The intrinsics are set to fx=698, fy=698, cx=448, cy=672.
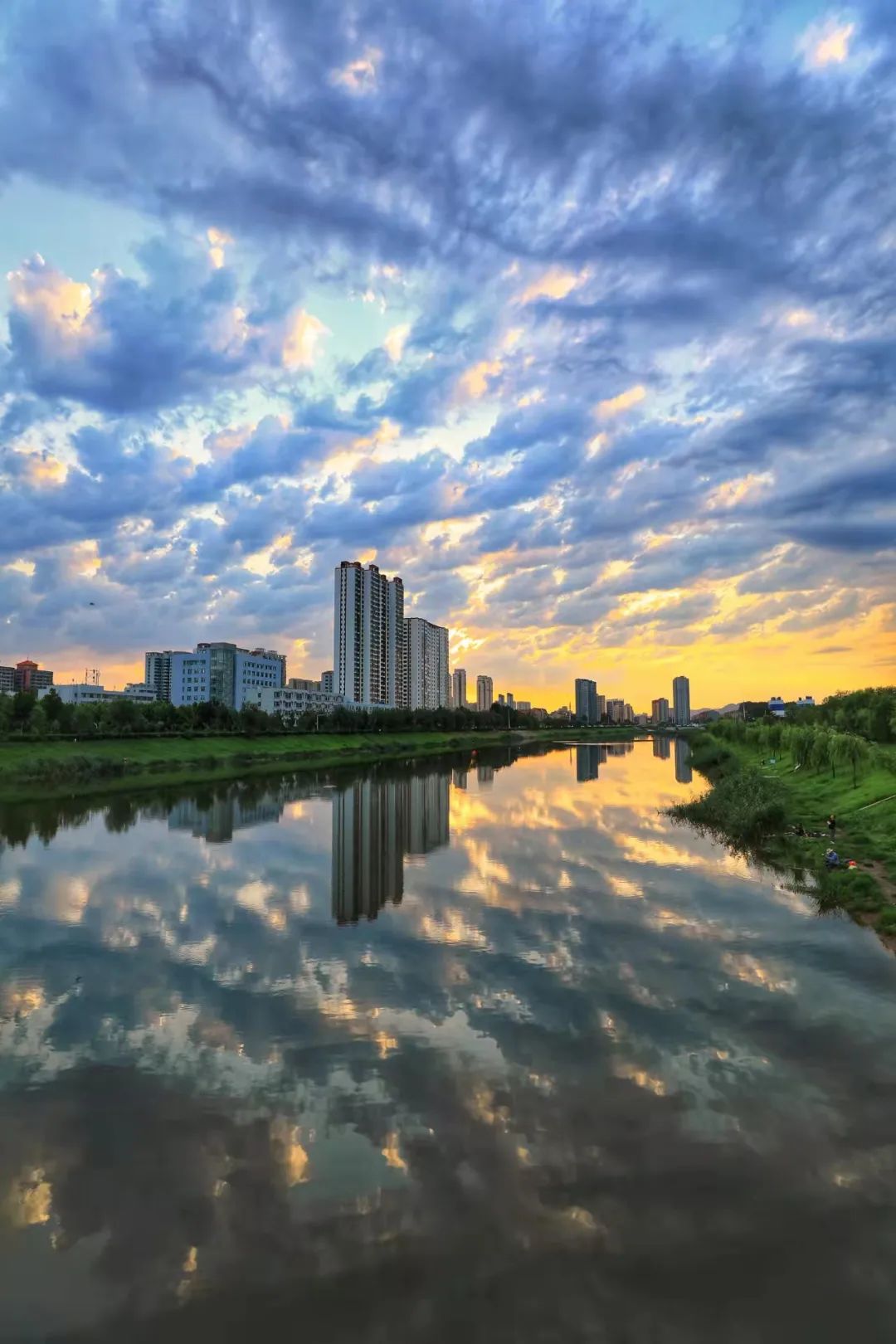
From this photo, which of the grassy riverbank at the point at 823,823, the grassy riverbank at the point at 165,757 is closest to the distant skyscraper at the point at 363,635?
the grassy riverbank at the point at 165,757

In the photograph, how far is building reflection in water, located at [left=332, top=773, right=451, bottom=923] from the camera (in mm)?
21891

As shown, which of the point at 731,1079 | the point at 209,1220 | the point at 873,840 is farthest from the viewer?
the point at 873,840

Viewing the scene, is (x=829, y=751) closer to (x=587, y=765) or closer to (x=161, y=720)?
(x=587, y=765)

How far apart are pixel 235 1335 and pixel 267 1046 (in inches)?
217

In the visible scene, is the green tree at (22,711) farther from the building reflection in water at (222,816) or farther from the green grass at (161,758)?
the building reflection in water at (222,816)

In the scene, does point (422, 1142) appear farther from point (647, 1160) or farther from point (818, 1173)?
point (818, 1173)

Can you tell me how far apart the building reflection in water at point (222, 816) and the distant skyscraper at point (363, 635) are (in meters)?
121

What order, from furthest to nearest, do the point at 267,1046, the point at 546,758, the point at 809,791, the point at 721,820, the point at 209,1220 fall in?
the point at 546,758, the point at 809,791, the point at 721,820, the point at 267,1046, the point at 209,1220

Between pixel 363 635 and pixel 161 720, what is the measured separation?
9060 cm

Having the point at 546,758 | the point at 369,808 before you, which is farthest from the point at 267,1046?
the point at 546,758

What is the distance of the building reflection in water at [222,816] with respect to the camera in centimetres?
3419

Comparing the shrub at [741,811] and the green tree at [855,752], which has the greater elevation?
the green tree at [855,752]

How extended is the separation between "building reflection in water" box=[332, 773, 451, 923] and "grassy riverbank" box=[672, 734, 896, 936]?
1308cm

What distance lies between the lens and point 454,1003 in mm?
13297
